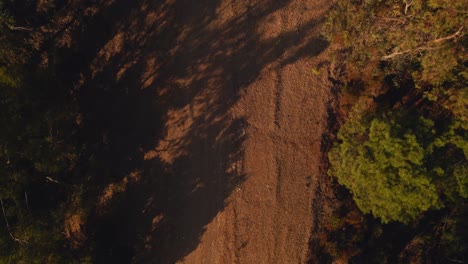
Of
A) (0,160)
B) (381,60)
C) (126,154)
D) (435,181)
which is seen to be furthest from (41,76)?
(435,181)

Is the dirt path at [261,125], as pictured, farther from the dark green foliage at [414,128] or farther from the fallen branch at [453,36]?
the fallen branch at [453,36]

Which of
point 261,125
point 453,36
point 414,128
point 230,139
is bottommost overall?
point 414,128

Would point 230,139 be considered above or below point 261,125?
above

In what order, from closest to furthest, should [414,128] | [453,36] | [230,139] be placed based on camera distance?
[453,36], [414,128], [230,139]

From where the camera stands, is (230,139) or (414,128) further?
(230,139)

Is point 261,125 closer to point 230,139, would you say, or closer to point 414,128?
point 230,139

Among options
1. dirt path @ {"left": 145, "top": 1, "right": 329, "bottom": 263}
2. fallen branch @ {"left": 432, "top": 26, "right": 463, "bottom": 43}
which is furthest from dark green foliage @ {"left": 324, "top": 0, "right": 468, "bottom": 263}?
dirt path @ {"left": 145, "top": 1, "right": 329, "bottom": 263}

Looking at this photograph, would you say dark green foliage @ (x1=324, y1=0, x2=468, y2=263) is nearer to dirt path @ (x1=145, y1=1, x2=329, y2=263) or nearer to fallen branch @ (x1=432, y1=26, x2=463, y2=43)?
fallen branch @ (x1=432, y1=26, x2=463, y2=43)

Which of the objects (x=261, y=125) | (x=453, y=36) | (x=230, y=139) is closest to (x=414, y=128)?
(x=453, y=36)

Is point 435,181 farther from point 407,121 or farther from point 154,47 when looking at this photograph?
point 154,47
